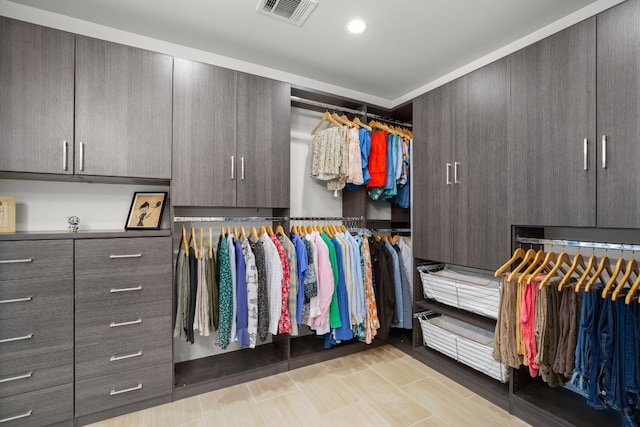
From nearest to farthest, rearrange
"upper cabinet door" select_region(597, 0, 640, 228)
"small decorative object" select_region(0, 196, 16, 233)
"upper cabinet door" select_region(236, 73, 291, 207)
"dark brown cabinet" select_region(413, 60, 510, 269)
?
"upper cabinet door" select_region(597, 0, 640, 228) < "small decorative object" select_region(0, 196, 16, 233) < "dark brown cabinet" select_region(413, 60, 510, 269) < "upper cabinet door" select_region(236, 73, 291, 207)

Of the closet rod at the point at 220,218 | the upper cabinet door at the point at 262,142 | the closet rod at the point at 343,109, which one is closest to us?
the closet rod at the point at 220,218

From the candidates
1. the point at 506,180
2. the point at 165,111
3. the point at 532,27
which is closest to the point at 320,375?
the point at 506,180

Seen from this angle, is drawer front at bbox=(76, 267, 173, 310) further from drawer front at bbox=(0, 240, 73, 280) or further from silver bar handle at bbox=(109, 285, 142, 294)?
drawer front at bbox=(0, 240, 73, 280)

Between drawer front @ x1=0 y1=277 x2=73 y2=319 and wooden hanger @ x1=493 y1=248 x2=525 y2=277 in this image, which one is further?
wooden hanger @ x1=493 y1=248 x2=525 y2=277

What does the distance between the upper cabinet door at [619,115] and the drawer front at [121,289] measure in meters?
2.63

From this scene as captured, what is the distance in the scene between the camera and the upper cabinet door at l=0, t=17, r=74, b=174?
1.69 meters

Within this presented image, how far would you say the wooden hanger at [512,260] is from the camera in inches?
74.5

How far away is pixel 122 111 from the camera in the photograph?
197cm

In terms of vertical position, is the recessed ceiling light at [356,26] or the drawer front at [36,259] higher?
the recessed ceiling light at [356,26]

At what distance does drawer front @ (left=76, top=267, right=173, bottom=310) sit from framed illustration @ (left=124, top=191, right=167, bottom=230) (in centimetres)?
42

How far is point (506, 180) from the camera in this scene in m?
2.00

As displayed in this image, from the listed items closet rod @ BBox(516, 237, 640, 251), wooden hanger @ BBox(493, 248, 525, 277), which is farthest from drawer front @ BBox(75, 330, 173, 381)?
closet rod @ BBox(516, 237, 640, 251)

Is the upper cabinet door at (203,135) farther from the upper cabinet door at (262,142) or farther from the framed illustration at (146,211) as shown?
the framed illustration at (146,211)

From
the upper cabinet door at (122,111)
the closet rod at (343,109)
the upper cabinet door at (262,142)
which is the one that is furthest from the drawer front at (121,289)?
the closet rod at (343,109)
